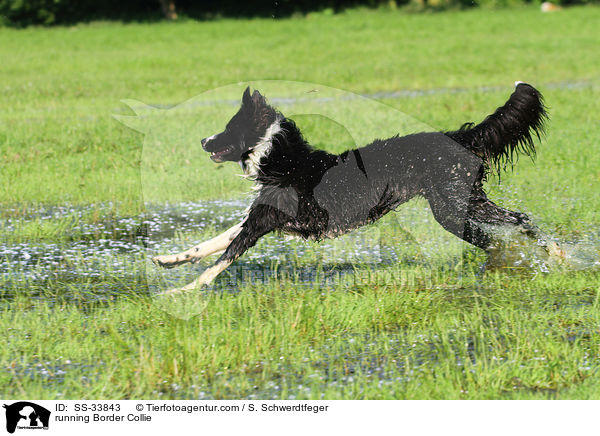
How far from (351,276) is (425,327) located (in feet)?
3.77

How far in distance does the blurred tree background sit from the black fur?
96.0 ft

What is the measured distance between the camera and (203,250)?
591 cm

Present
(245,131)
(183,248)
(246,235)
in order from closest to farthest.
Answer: (245,131) → (246,235) → (183,248)

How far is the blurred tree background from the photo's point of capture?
34812mm

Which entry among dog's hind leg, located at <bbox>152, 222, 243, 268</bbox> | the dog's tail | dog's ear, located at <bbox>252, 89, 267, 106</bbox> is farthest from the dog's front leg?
the dog's tail

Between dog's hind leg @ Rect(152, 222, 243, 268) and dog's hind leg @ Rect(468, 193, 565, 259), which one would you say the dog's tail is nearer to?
dog's hind leg @ Rect(468, 193, 565, 259)

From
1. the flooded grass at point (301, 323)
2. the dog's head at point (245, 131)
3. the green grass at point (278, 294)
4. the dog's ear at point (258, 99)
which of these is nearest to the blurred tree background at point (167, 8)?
the green grass at point (278, 294)

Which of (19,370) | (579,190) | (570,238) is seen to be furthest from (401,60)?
(19,370)

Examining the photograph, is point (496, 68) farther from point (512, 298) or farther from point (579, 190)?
point (512, 298)

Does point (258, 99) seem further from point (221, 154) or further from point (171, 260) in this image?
point (171, 260)
